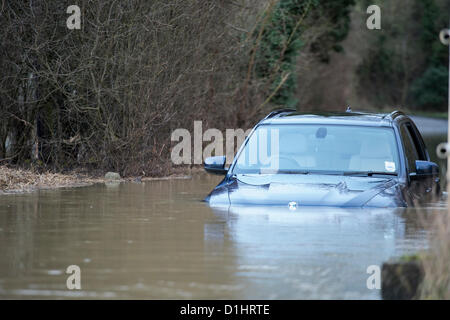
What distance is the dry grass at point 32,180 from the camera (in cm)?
1505

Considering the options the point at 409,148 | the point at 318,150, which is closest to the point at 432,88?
the point at 409,148

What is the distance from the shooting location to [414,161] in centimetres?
1135

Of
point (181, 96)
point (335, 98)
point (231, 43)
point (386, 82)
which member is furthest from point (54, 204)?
point (386, 82)

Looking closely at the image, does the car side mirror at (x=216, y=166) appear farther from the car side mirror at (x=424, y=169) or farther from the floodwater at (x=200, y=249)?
the car side mirror at (x=424, y=169)

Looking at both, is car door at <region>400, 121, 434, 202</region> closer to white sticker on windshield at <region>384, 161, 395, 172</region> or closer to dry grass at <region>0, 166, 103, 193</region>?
white sticker on windshield at <region>384, 161, 395, 172</region>

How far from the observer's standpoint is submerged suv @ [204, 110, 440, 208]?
383 inches

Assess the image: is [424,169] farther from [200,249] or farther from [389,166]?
[200,249]

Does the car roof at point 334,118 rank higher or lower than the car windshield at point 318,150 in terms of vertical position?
higher

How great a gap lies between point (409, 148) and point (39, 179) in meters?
7.04

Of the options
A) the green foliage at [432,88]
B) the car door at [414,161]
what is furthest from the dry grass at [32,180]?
the green foliage at [432,88]

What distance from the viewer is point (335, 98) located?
5722 centimetres

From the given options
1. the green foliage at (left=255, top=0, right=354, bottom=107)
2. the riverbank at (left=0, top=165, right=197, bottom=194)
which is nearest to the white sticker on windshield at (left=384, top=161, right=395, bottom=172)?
the riverbank at (left=0, top=165, right=197, bottom=194)

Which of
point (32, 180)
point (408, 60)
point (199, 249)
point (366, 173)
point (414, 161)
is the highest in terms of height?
point (408, 60)

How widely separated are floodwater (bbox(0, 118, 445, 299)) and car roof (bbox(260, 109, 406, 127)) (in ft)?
3.73
